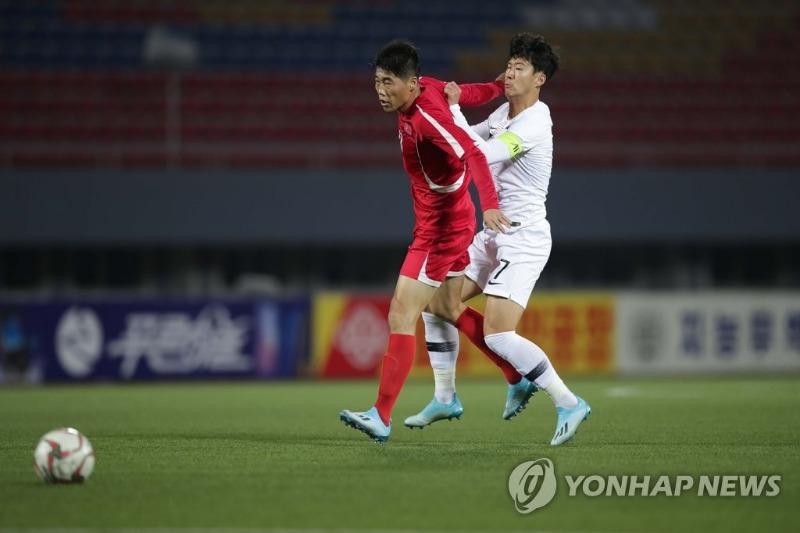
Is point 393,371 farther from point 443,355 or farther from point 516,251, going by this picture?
point 516,251

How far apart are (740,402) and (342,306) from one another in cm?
686

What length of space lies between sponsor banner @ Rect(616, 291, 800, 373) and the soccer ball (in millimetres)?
12598

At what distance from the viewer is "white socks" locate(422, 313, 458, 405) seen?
7109 mm

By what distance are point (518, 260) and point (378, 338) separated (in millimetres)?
9722

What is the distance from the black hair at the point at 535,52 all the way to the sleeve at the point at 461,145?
2.12 ft

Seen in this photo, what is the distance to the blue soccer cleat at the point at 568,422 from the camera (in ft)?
21.0

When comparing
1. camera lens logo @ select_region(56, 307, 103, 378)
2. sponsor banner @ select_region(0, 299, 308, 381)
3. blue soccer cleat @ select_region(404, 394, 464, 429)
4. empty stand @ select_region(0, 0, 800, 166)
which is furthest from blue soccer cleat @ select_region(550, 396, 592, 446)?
empty stand @ select_region(0, 0, 800, 166)

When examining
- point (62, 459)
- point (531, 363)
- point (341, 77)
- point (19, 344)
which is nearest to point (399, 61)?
point (531, 363)

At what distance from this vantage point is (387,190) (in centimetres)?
1877

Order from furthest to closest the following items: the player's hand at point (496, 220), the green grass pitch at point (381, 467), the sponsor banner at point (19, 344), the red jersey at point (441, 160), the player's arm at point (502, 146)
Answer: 1. the sponsor banner at point (19, 344)
2. the player's arm at point (502, 146)
3. the red jersey at point (441, 160)
4. the player's hand at point (496, 220)
5. the green grass pitch at point (381, 467)

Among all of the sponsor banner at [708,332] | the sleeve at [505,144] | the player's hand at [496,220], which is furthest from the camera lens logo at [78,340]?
the player's hand at [496,220]

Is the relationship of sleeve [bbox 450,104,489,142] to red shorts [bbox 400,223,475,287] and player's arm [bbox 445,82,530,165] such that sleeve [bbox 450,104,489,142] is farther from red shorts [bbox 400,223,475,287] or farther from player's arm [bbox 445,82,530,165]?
red shorts [bbox 400,223,475,287]

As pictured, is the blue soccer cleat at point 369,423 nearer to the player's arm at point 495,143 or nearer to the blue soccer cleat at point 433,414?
the blue soccer cleat at point 433,414

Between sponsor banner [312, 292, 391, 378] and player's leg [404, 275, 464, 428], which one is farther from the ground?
player's leg [404, 275, 464, 428]
